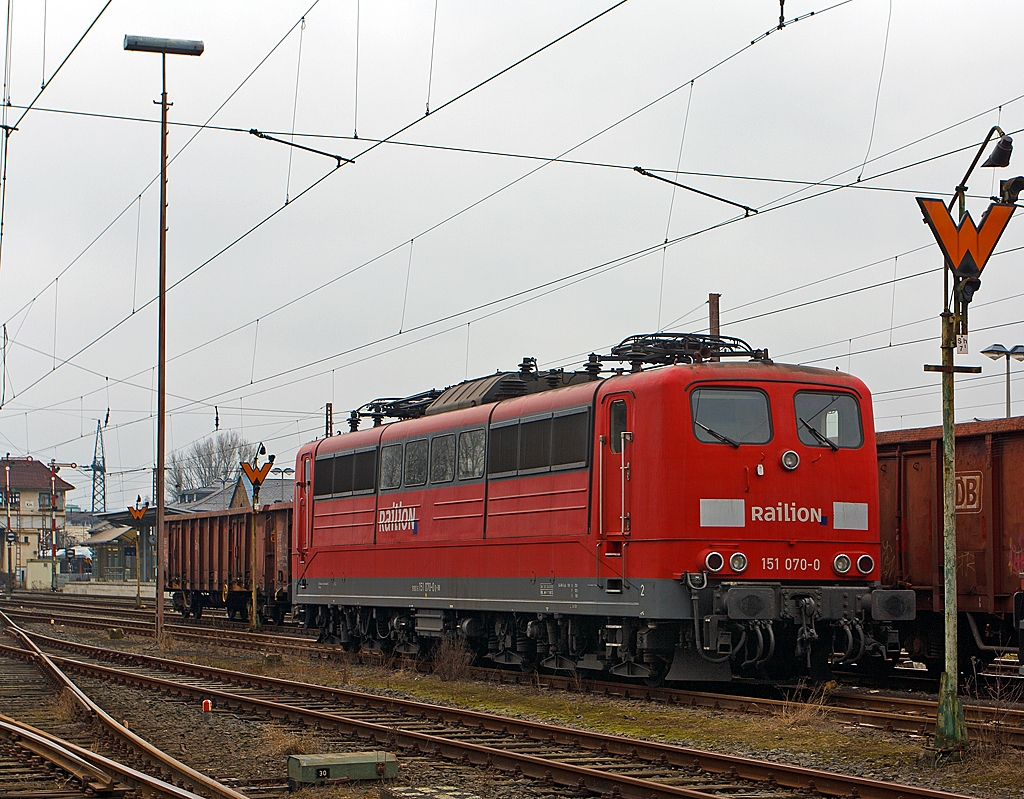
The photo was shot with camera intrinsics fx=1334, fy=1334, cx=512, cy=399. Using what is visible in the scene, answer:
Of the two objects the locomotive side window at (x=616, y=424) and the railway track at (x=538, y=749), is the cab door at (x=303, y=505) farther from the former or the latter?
the locomotive side window at (x=616, y=424)

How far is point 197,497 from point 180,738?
81.5 m

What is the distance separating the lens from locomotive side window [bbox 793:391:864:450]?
14922mm

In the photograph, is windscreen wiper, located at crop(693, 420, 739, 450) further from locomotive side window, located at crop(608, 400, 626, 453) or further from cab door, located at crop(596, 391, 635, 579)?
locomotive side window, located at crop(608, 400, 626, 453)

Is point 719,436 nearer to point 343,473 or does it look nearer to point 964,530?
point 964,530

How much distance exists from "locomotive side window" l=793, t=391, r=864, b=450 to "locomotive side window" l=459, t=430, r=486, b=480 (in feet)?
15.1

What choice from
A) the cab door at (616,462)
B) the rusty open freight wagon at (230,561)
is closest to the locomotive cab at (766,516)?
the cab door at (616,462)

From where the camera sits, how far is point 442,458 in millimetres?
18891

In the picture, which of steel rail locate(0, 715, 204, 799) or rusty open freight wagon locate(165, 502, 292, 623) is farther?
rusty open freight wagon locate(165, 502, 292, 623)

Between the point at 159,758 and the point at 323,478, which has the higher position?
the point at 323,478

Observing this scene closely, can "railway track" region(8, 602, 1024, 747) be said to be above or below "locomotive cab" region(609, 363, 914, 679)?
below

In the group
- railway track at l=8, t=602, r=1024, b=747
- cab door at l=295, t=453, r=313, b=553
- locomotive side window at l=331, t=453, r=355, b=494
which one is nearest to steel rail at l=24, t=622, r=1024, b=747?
railway track at l=8, t=602, r=1024, b=747

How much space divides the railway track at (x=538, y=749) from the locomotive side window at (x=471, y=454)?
3655 millimetres

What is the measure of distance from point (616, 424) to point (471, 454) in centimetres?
344

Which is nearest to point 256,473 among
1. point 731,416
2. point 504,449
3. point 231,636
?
point 231,636
